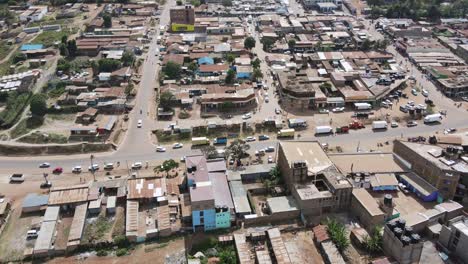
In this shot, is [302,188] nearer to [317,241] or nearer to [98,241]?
[317,241]

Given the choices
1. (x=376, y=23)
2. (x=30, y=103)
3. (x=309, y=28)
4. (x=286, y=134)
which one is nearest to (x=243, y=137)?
(x=286, y=134)

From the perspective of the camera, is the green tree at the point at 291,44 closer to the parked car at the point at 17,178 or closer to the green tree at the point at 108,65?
the green tree at the point at 108,65

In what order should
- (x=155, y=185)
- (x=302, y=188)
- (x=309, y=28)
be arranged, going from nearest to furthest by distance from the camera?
(x=302, y=188)
(x=155, y=185)
(x=309, y=28)

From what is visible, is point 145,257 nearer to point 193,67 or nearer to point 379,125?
point 379,125

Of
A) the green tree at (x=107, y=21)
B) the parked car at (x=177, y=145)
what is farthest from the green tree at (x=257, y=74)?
the green tree at (x=107, y=21)

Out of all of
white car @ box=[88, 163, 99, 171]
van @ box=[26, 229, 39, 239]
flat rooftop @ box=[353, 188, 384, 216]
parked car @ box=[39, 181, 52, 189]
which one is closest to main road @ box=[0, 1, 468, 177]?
white car @ box=[88, 163, 99, 171]
